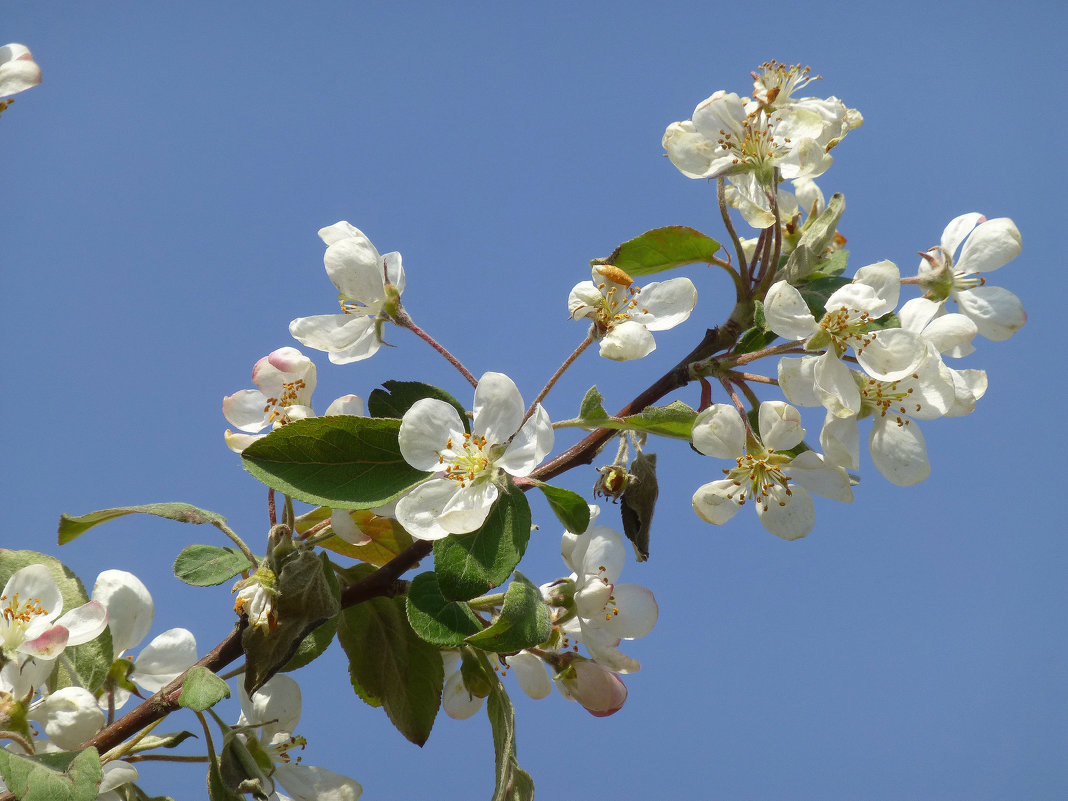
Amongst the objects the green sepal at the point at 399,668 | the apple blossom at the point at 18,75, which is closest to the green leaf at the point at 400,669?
the green sepal at the point at 399,668

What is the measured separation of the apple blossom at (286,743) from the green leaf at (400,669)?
0.10 metres

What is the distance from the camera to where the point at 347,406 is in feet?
3.96

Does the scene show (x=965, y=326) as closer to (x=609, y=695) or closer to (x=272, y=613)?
(x=609, y=695)

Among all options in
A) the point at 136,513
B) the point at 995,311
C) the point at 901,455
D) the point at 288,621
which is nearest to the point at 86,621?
the point at 136,513

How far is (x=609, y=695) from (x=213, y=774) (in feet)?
1.61

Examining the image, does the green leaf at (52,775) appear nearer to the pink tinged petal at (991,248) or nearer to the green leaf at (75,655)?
the green leaf at (75,655)

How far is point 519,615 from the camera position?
1.03m

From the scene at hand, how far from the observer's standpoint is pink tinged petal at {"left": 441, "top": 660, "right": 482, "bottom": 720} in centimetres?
130

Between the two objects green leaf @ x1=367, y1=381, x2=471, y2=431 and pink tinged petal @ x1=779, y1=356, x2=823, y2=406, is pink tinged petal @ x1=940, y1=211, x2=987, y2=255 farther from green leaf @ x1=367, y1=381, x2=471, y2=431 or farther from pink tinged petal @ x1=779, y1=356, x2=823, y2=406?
green leaf @ x1=367, y1=381, x2=471, y2=431

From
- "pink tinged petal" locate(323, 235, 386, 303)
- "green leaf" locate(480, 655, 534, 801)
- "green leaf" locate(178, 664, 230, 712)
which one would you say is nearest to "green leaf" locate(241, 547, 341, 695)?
"green leaf" locate(178, 664, 230, 712)

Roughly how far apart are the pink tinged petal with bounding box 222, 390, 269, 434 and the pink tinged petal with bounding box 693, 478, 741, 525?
22.6 inches

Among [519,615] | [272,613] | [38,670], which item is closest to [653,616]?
[519,615]

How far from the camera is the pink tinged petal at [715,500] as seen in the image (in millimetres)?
1125

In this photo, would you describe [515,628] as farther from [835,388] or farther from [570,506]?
[835,388]
